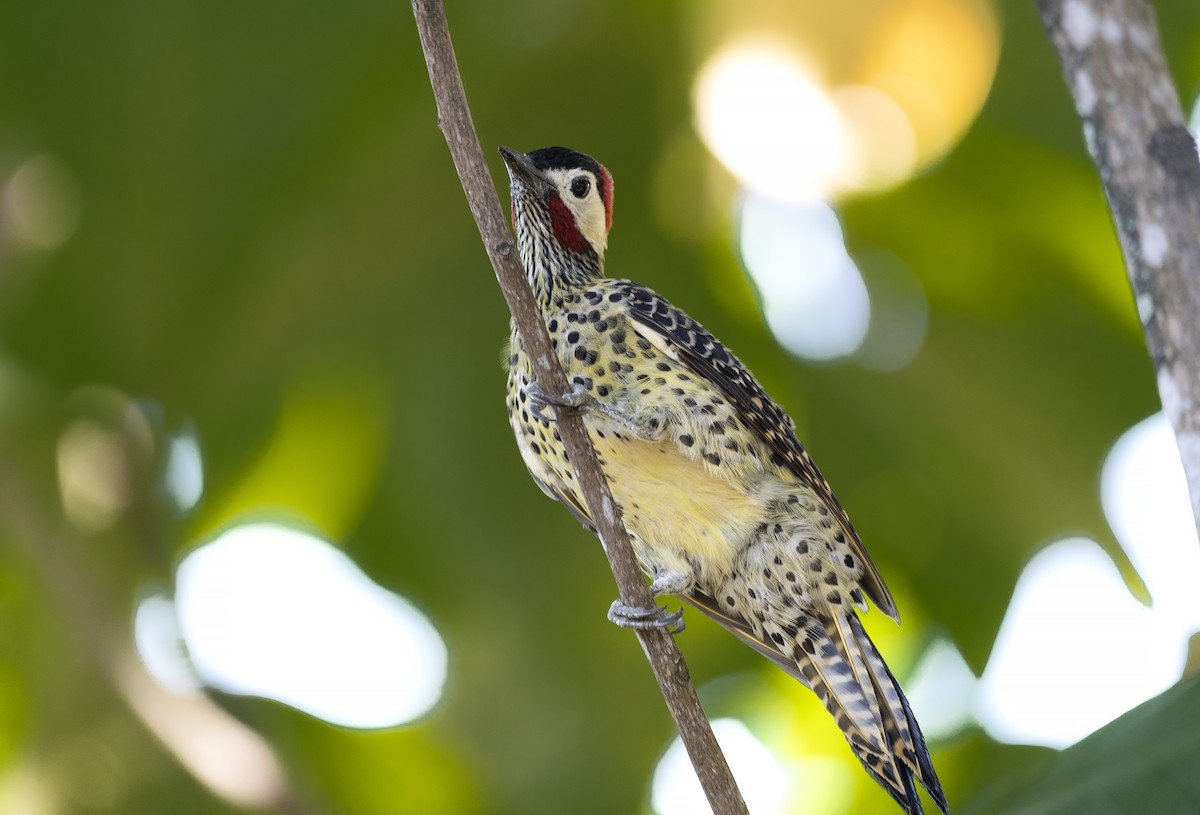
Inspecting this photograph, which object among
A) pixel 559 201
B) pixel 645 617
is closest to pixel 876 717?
pixel 645 617

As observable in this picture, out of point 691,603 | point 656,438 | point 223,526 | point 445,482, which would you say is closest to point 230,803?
point 223,526

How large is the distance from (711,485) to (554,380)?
865mm

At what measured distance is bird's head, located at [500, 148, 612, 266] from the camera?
2969 mm

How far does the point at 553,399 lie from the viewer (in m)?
1.94

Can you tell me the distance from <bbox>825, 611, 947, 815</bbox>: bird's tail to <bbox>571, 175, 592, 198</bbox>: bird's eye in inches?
48.9

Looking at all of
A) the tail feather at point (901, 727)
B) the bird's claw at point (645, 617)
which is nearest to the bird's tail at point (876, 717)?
the tail feather at point (901, 727)

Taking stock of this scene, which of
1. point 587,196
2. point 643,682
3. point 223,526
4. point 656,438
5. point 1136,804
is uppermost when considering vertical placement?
point 587,196

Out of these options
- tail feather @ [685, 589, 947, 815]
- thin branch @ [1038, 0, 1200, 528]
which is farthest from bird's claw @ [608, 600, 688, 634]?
thin branch @ [1038, 0, 1200, 528]

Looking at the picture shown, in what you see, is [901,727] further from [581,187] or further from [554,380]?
[581,187]

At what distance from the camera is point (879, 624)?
4004 mm

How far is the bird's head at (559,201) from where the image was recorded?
2969mm

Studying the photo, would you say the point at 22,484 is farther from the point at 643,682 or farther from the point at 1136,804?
the point at 1136,804

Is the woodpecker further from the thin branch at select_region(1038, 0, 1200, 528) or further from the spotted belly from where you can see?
the thin branch at select_region(1038, 0, 1200, 528)

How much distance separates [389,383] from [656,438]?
1.55 meters
